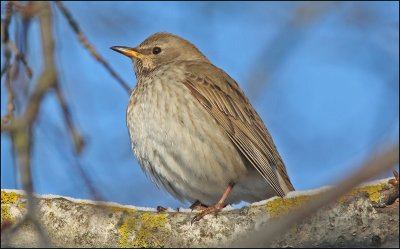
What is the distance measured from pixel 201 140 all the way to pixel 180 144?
9.2 inches

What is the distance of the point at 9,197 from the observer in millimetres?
5695

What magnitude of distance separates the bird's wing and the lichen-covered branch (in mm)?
1368

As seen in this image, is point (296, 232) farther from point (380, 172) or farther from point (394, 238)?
point (380, 172)

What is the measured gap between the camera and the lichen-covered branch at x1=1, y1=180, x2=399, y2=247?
5180 millimetres

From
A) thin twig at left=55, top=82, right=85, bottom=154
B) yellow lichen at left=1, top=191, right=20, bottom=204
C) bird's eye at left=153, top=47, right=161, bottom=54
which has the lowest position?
thin twig at left=55, top=82, right=85, bottom=154

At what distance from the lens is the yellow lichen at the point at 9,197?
5.67 meters

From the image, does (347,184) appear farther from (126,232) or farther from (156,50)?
(156,50)

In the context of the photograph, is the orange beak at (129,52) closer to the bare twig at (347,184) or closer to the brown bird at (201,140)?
the brown bird at (201,140)

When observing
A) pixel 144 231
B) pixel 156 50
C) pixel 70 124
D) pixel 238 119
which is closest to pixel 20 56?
pixel 70 124

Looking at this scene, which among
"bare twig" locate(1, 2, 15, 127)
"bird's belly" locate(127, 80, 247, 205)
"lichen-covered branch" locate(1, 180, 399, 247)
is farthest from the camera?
"bird's belly" locate(127, 80, 247, 205)

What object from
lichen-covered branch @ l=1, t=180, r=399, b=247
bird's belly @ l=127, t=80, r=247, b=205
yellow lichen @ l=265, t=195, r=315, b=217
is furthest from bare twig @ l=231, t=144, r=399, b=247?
bird's belly @ l=127, t=80, r=247, b=205

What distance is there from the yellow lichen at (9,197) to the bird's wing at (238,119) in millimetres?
2274

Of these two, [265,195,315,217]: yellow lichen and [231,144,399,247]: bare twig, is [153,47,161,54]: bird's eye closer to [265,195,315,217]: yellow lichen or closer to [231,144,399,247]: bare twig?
[265,195,315,217]: yellow lichen

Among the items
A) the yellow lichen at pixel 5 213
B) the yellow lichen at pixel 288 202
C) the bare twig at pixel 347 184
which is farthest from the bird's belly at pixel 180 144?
the bare twig at pixel 347 184
